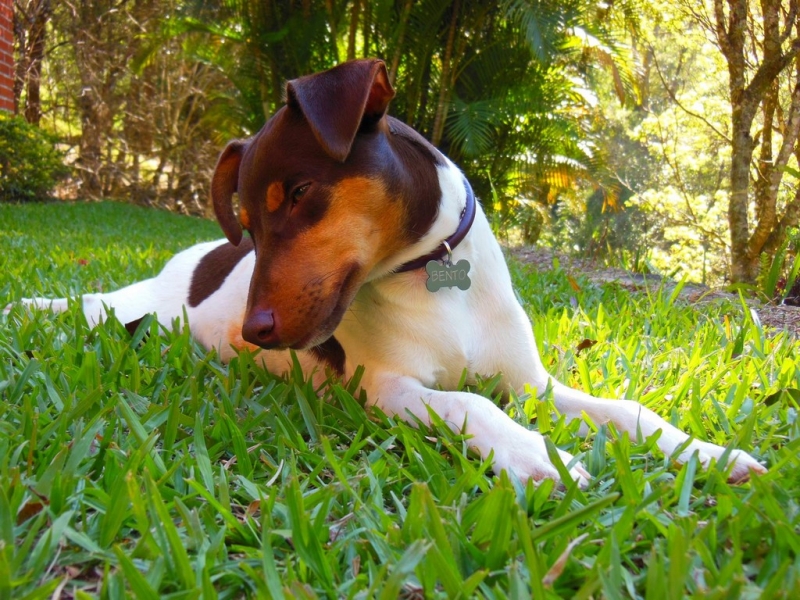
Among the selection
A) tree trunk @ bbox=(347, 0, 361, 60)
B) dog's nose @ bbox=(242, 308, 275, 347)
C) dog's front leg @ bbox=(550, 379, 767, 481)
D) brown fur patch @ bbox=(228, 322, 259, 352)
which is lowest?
brown fur patch @ bbox=(228, 322, 259, 352)

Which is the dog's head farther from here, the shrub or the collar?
the shrub

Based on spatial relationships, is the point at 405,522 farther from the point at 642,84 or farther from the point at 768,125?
the point at 642,84

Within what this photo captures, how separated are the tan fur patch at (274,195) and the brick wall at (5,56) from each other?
1035cm

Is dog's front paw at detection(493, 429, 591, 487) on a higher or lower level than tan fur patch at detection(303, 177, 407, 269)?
lower

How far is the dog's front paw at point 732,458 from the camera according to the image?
182 centimetres

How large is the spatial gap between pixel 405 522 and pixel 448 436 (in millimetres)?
567

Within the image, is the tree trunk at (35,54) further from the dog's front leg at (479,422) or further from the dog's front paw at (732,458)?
the dog's front paw at (732,458)

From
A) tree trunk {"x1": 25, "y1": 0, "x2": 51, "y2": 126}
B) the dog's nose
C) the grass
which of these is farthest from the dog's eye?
tree trunk {"x1": 25, "y1": 0, "x2": 51, "y2": 126}

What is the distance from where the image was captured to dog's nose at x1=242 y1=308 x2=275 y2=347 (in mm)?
2070

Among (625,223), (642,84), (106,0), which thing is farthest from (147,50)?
(625,223)

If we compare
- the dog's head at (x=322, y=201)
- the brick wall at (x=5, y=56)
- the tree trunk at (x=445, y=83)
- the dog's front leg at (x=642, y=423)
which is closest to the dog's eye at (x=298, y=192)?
the dog's head at (x=322, y=201)

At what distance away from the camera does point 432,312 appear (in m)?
2.43

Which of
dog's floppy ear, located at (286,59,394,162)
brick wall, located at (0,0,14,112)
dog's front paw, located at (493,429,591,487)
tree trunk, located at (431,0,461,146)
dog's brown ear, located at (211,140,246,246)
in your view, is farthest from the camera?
tree trunk, located at (431,0,461,146)

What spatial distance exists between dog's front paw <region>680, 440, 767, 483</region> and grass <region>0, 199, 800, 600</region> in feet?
0.20
